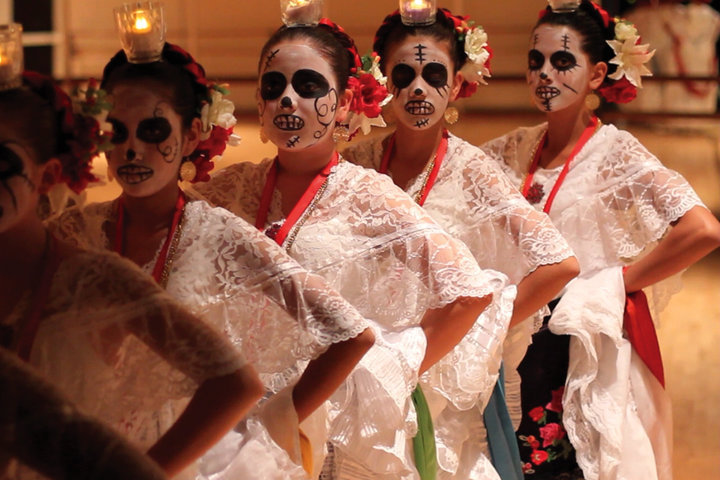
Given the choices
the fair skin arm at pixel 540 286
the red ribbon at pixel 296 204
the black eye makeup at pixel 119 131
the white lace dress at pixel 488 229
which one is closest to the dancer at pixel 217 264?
the black eye makeup at pixel 119 131

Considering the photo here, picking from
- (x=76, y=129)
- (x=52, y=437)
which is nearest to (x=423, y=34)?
(x=76, y=129)

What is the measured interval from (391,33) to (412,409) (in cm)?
109

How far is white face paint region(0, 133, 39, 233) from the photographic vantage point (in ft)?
5.39

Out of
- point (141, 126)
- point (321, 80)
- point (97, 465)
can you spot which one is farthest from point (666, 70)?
point (97, 465)

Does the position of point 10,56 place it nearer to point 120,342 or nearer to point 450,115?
point 120,342

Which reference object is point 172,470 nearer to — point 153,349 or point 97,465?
point 153,349

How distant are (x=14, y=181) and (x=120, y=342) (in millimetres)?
303

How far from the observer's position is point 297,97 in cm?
253

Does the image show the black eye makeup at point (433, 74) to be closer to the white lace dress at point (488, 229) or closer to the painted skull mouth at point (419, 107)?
the painted skull mouth at point (419, 107)

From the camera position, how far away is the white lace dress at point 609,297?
124 inches

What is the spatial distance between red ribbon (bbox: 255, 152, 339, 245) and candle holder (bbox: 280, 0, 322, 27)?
31 centimetres

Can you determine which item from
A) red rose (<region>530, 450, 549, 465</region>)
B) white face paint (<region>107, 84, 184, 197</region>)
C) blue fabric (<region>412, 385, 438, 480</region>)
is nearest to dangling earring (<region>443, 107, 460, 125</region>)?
blue fabric (<region>412, 385, 438, 480</region>)

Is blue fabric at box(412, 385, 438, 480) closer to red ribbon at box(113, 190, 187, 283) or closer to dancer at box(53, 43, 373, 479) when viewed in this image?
dancer at box(53, 43, 373, 479)

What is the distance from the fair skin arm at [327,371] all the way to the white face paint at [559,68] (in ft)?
5.01
